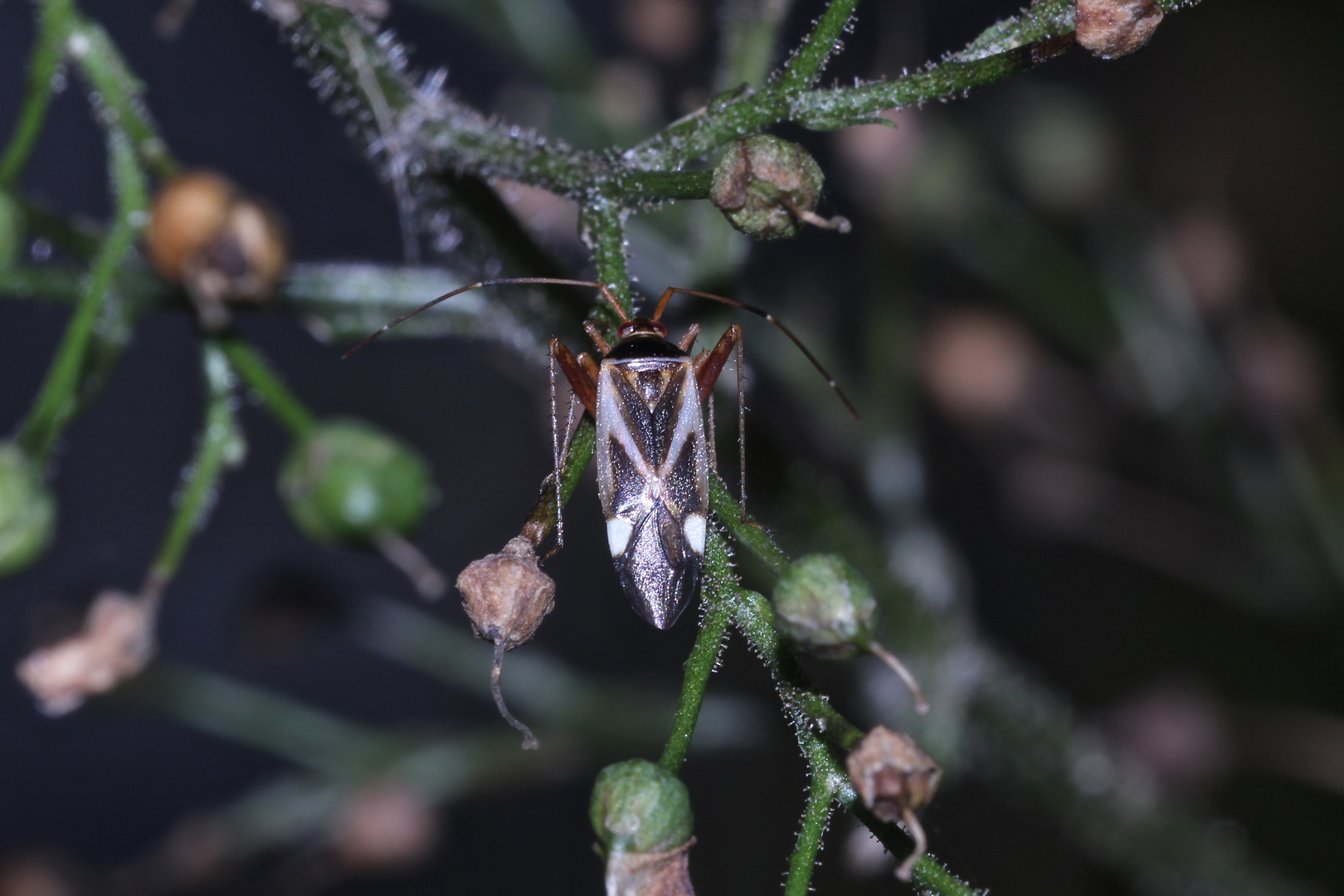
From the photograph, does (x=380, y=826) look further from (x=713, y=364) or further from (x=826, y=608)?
(x=826, y=608)

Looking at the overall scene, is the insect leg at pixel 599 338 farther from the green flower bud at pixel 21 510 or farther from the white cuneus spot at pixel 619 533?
the green flower bud at pixel 21 510

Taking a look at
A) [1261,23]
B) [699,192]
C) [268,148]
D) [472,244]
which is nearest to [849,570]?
[699,192]

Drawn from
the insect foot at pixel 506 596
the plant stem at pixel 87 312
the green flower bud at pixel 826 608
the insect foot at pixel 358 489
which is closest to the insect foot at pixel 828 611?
the green flower bud at pixel 826 608

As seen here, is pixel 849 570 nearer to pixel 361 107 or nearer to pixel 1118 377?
pixel 361 107

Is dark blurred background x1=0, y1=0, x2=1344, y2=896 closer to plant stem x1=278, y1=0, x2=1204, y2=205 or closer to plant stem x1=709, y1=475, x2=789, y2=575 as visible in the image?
plant stem x1=278, y1=0, x2=1204, y2=205

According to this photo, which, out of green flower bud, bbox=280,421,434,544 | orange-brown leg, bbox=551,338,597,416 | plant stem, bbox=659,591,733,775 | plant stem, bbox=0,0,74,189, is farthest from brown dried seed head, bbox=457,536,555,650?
plant stem, bbox=0,0,74,189

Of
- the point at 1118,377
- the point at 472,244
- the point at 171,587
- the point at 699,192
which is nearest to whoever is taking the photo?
the point at 699,192

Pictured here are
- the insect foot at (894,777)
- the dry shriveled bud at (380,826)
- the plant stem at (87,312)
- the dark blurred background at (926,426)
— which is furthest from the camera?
the dark blurred background at (926,426)
